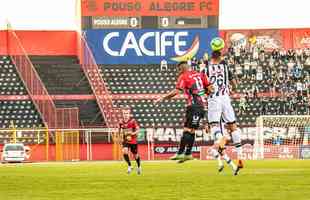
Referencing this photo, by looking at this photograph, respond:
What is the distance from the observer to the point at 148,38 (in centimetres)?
6419

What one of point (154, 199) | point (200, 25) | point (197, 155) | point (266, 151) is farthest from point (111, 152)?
point (154, 199)

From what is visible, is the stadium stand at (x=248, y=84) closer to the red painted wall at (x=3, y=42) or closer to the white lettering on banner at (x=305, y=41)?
the white lettering on banner at (x=305, y=41)

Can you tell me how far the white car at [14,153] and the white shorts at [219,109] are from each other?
33.9 meters

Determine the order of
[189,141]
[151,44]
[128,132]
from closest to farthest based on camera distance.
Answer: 1. [189,141]
2. [128,132]
3. [151,44]

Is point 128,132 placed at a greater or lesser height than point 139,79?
lesser

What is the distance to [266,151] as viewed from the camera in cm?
5428

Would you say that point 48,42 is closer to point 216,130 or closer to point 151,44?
point 151,44

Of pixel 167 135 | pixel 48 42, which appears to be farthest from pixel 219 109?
pixel 48 42

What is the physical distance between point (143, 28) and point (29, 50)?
7.96m

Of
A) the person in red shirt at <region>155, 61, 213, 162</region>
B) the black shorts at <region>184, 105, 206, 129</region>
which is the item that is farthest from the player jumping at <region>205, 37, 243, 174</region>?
the black shorts at <region>184, 105, 206, 129</region>

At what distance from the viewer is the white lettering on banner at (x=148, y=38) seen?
210ft

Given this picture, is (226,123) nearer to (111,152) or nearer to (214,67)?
(214,67)

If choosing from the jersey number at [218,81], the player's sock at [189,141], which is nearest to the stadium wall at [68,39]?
the jersey number at [218,81]

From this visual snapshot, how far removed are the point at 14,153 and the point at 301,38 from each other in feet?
79.9
